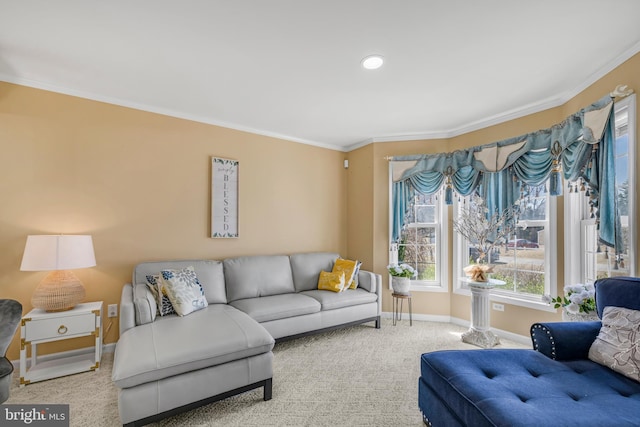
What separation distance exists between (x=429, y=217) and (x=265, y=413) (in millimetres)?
3181

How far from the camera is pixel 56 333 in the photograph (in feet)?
7.98

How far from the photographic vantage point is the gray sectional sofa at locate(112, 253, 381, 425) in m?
1.79

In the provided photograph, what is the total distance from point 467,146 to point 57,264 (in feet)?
14.7

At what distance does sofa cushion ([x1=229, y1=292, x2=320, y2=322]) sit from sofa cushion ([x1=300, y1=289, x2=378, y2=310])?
111 mm

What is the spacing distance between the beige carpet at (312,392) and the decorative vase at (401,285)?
2.35 feet

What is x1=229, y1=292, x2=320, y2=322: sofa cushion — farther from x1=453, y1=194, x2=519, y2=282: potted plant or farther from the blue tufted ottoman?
x1=453, y1=194, x2=519, y2=282: potted plant

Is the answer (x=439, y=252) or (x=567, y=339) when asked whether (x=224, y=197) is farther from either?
(x=567, y=339)

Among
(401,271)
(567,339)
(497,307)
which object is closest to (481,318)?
(497,307)

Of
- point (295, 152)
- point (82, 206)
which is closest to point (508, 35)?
point (295, 152)

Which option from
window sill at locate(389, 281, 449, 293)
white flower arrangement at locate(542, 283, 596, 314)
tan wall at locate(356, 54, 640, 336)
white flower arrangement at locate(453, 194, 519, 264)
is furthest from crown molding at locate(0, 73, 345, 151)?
white flower arrangement at locate(542, 283, 596, 314)

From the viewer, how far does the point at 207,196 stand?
358cm

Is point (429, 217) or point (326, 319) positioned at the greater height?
point (429, 217)

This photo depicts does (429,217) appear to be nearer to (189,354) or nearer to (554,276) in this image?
(554,276)

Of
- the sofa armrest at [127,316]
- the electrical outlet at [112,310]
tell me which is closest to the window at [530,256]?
→ the sofa armrest at [127,316]
